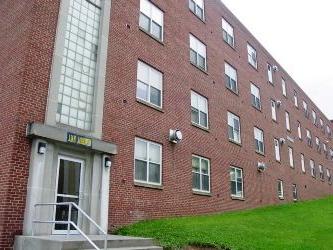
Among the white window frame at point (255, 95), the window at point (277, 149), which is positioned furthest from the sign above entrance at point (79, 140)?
the window at point (277, 149)

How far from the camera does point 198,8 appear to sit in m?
24.2

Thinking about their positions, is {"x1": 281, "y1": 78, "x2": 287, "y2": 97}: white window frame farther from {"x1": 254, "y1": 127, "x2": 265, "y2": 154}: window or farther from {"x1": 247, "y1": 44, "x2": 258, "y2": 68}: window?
{"x1": 254, "y1": 127, "x2": 265, "y2": 154}: window

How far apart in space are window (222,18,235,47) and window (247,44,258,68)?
2772 millimetres

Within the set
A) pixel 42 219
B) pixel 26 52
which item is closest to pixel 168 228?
pixel 42 219

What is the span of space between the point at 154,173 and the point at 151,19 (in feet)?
24.7

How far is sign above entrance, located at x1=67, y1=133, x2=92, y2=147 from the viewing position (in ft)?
42.3

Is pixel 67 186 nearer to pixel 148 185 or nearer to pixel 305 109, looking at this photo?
pixel 148 185

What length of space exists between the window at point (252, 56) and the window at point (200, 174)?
40.2ft

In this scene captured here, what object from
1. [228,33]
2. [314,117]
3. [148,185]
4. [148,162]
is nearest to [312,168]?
[314,117]

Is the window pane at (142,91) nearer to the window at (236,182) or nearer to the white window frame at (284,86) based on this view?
the window at (236,182)

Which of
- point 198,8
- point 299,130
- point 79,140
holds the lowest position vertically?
point 79,140

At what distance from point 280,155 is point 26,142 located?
23.8 m

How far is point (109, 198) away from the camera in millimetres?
14344

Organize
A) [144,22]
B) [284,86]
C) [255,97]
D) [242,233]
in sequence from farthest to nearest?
[284,86] → [255,97] → [144,22] → [242,233]
